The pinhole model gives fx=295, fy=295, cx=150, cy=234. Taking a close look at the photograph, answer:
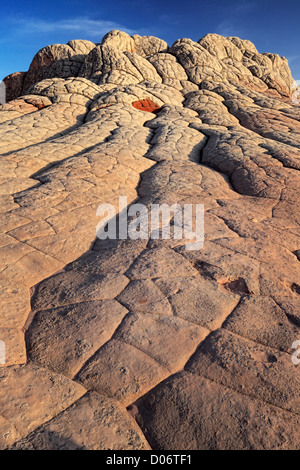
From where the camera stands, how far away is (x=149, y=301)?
86.0 inches

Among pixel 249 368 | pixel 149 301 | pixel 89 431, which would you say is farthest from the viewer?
pixel 149 301

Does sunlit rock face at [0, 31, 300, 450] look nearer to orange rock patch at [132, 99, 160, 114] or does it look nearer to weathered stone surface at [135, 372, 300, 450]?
weathered stone surface at [135, 372, 300, 450]

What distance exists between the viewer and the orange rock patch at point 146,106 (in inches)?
357

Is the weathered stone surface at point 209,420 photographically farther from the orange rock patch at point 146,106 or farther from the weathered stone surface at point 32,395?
the orange rock patch at point 146,106

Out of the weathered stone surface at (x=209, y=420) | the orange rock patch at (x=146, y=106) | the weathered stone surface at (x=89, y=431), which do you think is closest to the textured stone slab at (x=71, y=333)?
the weathered stone surface at (x=89, y=431)

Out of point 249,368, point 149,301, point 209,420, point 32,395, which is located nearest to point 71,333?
point 32,395

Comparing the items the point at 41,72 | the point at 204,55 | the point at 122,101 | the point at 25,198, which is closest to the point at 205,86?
the point at 204,55

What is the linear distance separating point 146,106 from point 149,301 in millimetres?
8340

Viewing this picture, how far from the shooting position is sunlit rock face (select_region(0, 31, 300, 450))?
1.44 metres

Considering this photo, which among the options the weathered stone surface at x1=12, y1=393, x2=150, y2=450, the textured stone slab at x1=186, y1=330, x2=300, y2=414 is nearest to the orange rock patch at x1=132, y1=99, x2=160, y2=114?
the textured stone slab at x1=186, y1=330, x2=300, y2=414

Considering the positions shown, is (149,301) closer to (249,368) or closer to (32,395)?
(249,368)

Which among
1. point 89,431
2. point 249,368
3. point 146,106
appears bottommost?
point 89,431

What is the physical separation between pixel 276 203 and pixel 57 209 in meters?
2.89

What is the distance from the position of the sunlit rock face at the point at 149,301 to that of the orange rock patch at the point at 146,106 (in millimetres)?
3444
